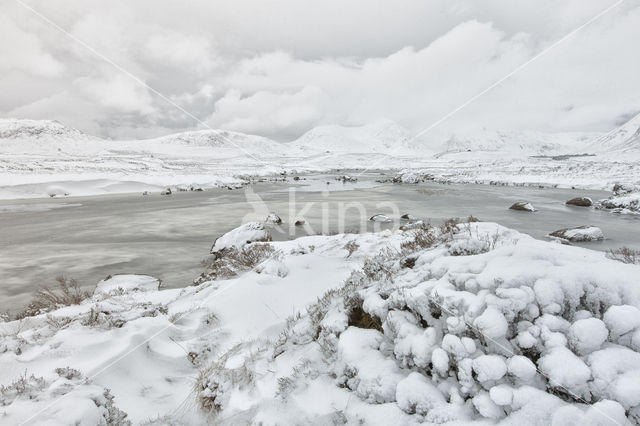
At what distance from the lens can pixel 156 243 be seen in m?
14.7

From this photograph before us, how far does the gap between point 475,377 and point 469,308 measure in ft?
2.03

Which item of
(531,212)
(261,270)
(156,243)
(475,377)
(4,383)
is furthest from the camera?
(531,212)

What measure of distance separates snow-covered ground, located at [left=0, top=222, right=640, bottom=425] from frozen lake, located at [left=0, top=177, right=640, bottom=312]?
5.76 meters

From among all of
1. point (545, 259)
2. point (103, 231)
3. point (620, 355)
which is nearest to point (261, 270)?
point (545, 259)

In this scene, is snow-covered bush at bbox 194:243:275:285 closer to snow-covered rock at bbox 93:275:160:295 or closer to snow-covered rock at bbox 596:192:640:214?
snow-covered rock at bbox 93:275:160:295

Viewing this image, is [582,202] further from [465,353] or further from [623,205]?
[465,353]

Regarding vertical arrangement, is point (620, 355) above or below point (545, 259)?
below

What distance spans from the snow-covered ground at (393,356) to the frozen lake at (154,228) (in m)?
5.76

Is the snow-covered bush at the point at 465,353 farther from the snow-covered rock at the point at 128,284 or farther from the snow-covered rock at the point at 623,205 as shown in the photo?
the snow-covered rock at the point at 623,205

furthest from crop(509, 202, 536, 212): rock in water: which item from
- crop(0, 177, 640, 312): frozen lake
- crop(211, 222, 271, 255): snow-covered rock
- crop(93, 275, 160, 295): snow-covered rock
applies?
crop(93, 275, 160, 295): snow-covered rock

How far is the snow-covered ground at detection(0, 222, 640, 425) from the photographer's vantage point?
2.18m

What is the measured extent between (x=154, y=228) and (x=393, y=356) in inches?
719

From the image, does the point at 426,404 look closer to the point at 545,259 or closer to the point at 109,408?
the point at 545,259

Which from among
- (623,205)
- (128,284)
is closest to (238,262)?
(128,284)
